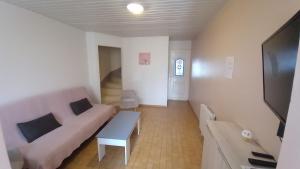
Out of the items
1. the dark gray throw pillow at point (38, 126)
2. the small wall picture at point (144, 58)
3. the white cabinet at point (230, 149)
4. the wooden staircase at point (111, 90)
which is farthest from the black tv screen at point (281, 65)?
the wooden staircase at point (111, 90)

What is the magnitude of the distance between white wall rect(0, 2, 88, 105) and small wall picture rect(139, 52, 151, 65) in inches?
74.8

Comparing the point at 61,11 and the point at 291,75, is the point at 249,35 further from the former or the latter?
the point at 61,11

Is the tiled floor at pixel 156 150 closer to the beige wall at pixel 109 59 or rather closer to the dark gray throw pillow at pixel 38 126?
the dark gray throw pillow at pixel 38 126

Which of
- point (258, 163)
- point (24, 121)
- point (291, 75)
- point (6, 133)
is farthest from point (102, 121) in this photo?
point (291, 75)

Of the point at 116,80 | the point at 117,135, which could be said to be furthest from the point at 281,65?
the point at 116,80

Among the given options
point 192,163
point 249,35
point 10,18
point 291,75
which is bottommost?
point 192,163

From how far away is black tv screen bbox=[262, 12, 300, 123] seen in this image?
66 centimetres

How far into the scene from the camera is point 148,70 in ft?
15.0

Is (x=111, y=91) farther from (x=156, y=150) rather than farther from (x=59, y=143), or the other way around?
(x=59, y=143)

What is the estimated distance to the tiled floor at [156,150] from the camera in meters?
2.04

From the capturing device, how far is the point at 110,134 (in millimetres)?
2109

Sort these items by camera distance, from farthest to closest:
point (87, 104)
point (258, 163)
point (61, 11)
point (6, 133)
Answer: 1. point (87, 104)
2. point (61, 11)
3. point (6, 133)
4. point (258, 163)

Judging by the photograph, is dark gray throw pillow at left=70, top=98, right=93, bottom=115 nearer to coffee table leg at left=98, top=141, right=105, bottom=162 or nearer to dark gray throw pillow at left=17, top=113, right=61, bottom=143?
dark gray throw pillow at left=17, top=113, right=61, bottom=143

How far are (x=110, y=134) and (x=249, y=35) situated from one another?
6.91ft
